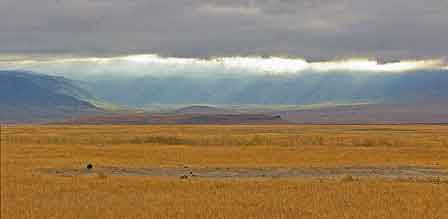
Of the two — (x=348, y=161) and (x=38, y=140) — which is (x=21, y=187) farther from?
(x=38, y=140)

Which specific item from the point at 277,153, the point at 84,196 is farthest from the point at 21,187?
the point at 277,153

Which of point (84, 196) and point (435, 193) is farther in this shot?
point (435, 193)

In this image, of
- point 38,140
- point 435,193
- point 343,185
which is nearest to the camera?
point 435,193

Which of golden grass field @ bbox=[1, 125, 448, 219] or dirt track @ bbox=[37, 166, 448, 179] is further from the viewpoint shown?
dirt track @ bbox=[37, 166, 448, 179]

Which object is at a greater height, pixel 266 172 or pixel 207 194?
pixel 266 172

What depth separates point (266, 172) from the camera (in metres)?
39.6

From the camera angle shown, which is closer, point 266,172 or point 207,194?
point 207,194

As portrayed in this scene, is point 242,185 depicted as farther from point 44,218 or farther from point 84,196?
point 44,218

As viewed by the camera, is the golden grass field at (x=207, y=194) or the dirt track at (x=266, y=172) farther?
the dirt track at (x=266, y=172)

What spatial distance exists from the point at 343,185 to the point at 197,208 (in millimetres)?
9592

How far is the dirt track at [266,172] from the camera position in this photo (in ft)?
124

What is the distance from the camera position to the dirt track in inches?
1485

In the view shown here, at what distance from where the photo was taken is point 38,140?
7900 cm

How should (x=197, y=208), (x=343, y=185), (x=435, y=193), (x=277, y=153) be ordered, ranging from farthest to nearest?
(x=277, y=153) < (x=343, y=185) < (x=435, y=193) < (x=197, y=208)
